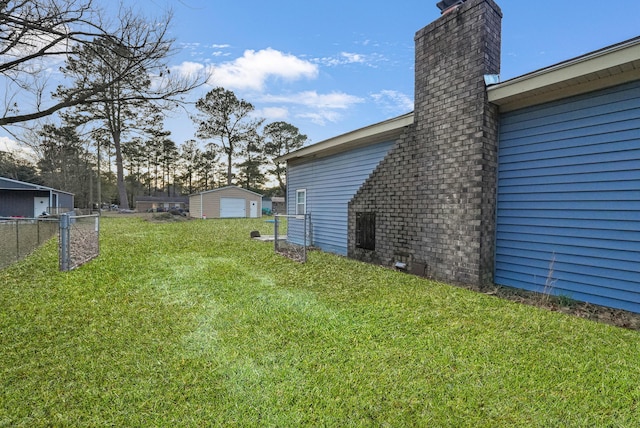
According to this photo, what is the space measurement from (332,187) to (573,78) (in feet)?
18.6

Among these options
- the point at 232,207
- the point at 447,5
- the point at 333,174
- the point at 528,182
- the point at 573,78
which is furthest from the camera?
the point at 232,207

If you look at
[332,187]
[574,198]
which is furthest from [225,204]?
[574,198]

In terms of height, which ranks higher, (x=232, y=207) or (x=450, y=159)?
(x=450, y=159)

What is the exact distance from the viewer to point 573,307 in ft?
12.9

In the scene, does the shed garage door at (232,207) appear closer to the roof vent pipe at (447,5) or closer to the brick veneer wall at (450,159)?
the brick veneer wall at (450,159)

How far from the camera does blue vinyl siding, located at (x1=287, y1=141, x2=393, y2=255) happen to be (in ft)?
24.8

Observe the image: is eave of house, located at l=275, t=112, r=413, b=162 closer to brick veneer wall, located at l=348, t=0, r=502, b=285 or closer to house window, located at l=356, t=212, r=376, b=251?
brick veneer wall, located at l=348, t=0, r=502, b=285

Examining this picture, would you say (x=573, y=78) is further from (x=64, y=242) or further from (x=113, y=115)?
(x=113, y=115)

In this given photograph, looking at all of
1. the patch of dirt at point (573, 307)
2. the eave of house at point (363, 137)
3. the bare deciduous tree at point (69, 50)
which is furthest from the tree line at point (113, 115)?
the patch of dirt at point (573, 307)

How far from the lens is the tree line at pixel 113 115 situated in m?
4.15

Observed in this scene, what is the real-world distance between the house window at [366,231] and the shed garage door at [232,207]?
2225cm

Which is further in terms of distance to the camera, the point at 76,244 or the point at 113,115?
the point at 113,115

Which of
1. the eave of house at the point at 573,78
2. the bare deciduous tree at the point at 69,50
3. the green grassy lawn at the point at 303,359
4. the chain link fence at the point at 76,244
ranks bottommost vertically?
the green grassy lawn at the point at 303,359

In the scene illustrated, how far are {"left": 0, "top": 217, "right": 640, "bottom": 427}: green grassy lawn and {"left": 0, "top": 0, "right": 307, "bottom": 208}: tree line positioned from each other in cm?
319
